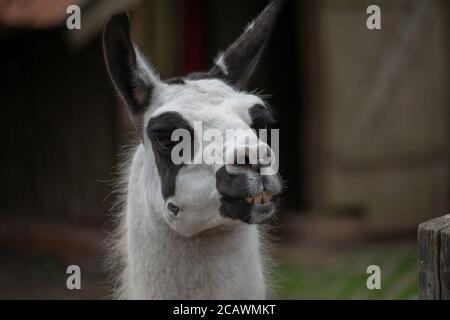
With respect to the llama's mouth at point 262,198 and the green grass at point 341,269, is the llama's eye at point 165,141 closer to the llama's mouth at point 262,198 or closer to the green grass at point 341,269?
the llama's mouth at point 262,198

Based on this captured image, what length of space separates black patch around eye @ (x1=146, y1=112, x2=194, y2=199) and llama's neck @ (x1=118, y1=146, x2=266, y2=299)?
269mm

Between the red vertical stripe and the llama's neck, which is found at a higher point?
the red vertical stripe

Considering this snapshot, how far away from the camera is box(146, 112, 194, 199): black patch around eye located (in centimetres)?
429

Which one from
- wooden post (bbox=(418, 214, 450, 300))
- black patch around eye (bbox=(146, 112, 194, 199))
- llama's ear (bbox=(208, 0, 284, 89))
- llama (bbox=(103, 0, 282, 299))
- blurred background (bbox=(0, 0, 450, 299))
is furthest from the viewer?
blurred background (bbox=(0, 0, 450, 299))

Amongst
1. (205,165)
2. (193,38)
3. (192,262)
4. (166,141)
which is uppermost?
(193,38)

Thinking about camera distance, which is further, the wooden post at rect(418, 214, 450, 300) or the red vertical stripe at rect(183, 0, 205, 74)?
the red vertical stripe at rect(183, 0, 205, 74)

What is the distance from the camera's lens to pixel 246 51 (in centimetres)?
490

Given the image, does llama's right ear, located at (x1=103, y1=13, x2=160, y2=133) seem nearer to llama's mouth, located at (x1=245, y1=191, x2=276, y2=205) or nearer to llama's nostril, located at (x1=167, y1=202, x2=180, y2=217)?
llama's nostril, located at (x1=167, y1=202, x2=180, y2=217)

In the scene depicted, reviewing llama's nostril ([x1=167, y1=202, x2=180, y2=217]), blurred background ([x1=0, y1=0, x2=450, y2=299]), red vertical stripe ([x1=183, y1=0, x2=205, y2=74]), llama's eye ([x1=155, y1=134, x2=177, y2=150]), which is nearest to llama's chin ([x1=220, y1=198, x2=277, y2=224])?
llama's nostril ([x1=167, y1=202, x2=180, y2=217])

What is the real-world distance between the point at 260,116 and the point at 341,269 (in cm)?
631

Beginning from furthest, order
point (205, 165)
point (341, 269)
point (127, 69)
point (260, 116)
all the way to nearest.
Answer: point (341, 269) → point (127, 69) → point (260, 116) → point (205, 165)

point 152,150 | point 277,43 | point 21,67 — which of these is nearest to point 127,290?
point 152,150

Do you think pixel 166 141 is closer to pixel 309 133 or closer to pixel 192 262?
pixel 192 262

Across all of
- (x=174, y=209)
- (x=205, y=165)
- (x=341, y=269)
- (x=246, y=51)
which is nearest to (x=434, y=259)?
(x=205, y=165)
